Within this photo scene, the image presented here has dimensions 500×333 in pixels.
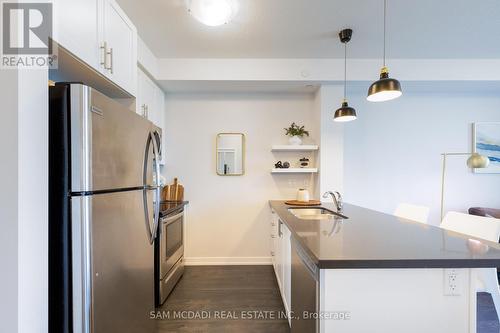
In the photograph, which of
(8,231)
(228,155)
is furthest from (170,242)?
(8,231)

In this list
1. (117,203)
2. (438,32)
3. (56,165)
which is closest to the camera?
(56,165)

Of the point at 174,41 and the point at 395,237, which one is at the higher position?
the point at 174,41

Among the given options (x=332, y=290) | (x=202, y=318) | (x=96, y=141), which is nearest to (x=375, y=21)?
(x=332, y=290)

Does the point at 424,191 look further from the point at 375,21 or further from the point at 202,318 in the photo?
the point at 202,318

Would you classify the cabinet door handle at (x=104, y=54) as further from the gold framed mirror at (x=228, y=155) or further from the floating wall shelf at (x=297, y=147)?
the floating wall shelf at (x=297, y=147)

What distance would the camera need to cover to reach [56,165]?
1.00 meters

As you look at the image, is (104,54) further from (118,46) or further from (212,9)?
(212,9)

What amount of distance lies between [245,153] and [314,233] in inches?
80.5

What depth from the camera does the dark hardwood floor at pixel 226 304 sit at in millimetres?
1976

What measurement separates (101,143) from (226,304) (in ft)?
6.38

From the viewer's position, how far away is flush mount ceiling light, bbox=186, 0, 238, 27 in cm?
168

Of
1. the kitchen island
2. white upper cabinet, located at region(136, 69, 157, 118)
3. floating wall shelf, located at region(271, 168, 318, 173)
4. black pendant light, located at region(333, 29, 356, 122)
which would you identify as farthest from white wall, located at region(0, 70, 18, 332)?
floating wall shelf, located at region(271, 168, 318, 173)

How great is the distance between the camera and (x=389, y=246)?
115 centimetres

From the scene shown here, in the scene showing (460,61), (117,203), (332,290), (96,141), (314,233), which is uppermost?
(460,61)
